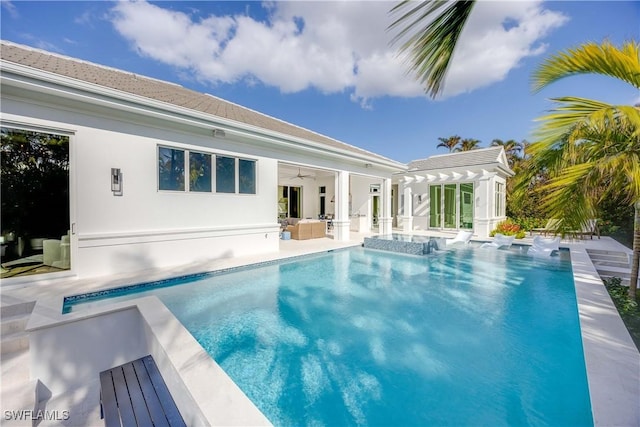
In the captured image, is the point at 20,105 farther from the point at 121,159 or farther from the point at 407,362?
the point at 407,362

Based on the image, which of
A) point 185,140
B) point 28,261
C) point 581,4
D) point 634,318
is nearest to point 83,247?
point 28,261

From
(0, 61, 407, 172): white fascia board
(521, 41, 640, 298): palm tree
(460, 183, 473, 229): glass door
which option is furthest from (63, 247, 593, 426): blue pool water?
(460, 183, 473, 229): glass door

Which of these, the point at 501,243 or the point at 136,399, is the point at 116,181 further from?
the point at 501,243

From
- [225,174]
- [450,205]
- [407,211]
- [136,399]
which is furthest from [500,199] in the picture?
[136,399]

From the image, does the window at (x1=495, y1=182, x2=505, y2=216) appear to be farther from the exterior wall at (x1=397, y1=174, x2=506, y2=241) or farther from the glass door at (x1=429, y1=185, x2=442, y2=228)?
the glass door at (x1=429, y1=185, x2=442, y2=228)

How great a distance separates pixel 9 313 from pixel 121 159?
4.27 m

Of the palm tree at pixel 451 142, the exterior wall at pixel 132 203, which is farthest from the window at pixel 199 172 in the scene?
the palm tree at pixel 451 142

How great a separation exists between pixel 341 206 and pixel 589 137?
11.1 meters

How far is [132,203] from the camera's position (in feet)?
25.5

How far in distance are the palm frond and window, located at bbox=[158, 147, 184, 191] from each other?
9.10 m

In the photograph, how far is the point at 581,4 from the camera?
2.76 meters

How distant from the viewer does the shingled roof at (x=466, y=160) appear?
60.2 feet

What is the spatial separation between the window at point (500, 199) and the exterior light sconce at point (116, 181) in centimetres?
2180

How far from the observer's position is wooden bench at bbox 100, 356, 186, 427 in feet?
8.52
